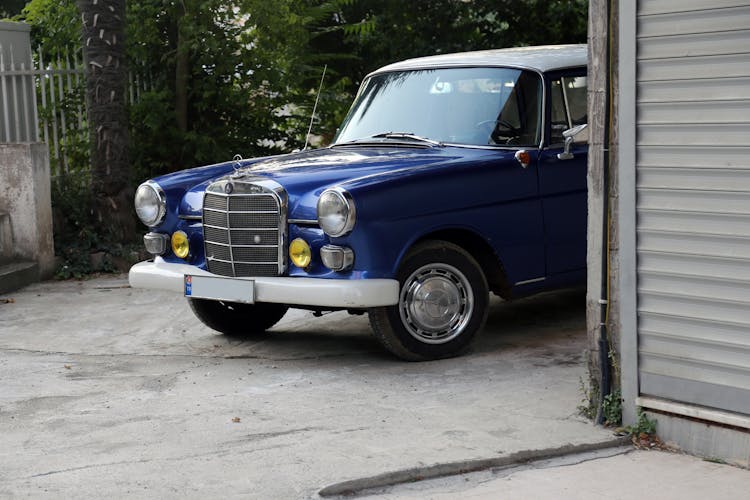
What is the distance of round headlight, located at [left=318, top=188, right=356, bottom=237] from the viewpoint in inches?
278

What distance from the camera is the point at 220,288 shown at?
298 inches

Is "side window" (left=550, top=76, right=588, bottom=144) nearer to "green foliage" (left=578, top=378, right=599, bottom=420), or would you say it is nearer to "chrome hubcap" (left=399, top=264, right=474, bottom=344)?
"chrome hubcap" (left=399, top=264, right=474, bottom=344)

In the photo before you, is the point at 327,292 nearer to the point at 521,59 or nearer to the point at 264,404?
the point at 264,404

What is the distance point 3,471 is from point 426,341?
2.94m

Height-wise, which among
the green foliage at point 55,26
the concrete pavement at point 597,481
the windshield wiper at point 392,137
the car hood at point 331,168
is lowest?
the concrete pavement at point 597,481

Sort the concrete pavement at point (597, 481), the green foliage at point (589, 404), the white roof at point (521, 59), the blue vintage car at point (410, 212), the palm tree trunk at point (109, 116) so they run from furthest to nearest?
the palm tree trunk at point (109, 116)
the white roof at point (521, 59)
the blue vintage car at point (410, 212)
the green foliage at point (589, 404)
the concrete pavement at point (597, 481)

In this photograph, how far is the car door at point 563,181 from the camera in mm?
8047

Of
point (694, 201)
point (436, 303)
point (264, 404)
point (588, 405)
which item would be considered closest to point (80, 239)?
point (436, 303)

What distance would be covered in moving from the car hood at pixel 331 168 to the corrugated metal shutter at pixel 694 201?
6.73ft

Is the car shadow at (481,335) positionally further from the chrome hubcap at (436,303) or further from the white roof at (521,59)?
the white roof at (521,59)

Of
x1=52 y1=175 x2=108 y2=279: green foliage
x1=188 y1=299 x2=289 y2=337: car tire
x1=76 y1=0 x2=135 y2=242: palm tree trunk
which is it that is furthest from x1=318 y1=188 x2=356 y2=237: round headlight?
x1=76 y1=0 x2=135 y2=242: palm tree trunk

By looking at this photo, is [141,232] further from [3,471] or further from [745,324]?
[745,324]

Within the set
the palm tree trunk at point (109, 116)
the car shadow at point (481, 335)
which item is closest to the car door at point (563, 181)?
the car shadow at point (481, 335)

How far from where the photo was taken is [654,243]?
5.66m
